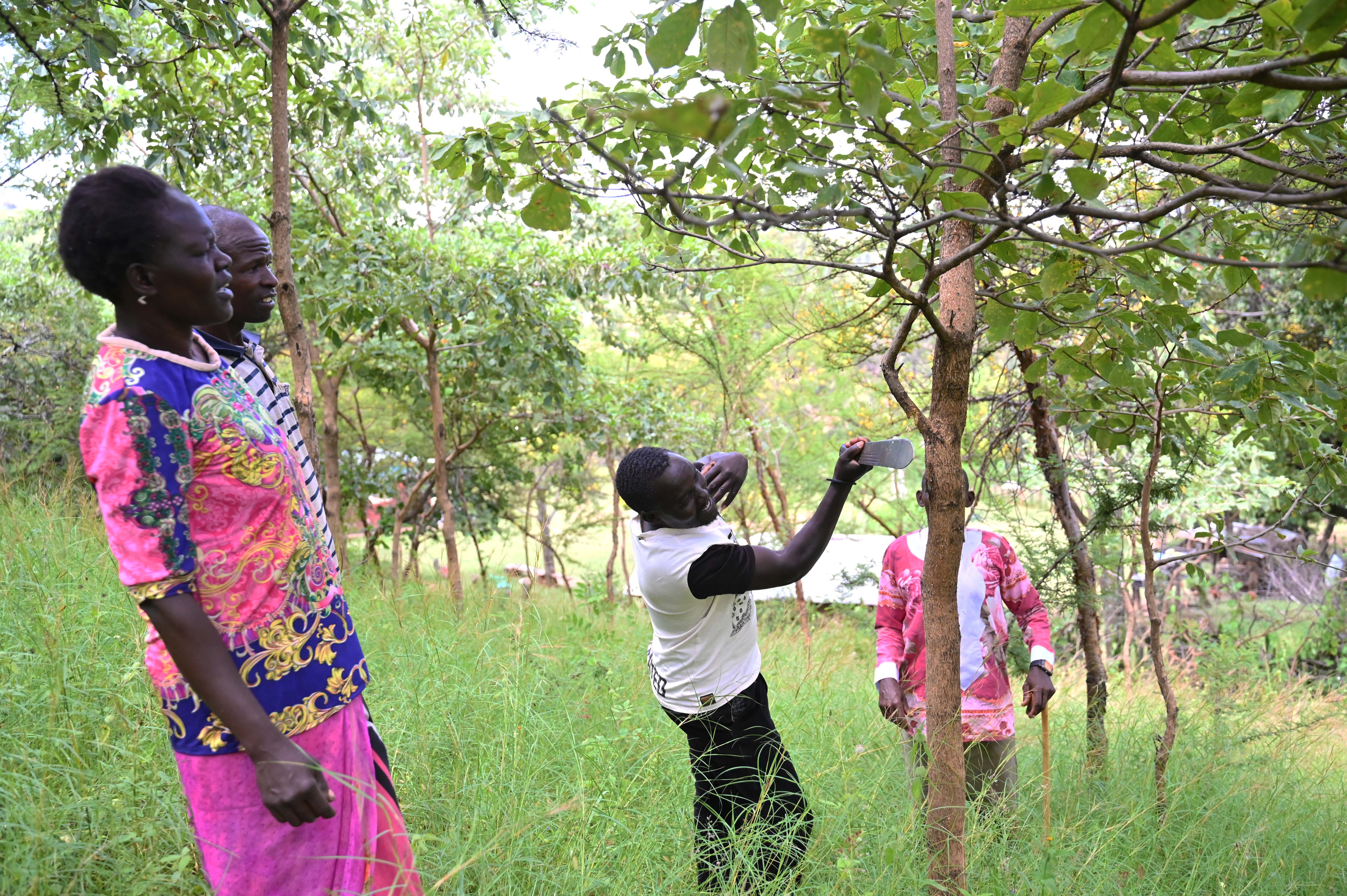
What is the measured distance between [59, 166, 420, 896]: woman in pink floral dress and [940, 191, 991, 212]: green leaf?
1.22 meters

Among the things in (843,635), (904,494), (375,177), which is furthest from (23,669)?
(904,494)

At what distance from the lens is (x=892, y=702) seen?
2879 millimetres

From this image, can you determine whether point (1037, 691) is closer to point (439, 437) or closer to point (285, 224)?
point (285, 224)

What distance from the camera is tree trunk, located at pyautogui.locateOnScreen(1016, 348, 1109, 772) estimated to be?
3.48 m

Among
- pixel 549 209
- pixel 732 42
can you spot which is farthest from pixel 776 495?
pixel 732 42

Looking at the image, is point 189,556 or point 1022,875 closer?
point 189,556

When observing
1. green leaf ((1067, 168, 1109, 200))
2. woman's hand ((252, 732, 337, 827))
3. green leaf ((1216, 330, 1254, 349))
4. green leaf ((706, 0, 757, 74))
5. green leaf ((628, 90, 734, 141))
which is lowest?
woman's hand ((252, 732, 337, 827))

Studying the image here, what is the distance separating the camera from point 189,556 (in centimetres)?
129

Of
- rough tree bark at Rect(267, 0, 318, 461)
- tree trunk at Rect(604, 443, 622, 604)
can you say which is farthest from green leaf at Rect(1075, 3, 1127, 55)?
tree trunk at Rect(604, 443, 622, 604)

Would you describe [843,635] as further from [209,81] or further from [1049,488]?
[209,81]

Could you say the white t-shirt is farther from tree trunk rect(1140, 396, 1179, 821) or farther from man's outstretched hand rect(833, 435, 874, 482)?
tree trunk rect(1140, 396, 1179, 821)

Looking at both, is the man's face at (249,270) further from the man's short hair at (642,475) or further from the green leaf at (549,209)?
the man's short hair at (642,475)

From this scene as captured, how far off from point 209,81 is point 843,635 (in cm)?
665

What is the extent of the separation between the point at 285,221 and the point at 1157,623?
3369mm
